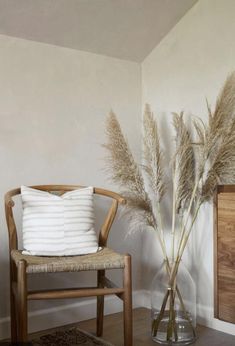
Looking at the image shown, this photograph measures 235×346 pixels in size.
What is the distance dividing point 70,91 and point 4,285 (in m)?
1.15

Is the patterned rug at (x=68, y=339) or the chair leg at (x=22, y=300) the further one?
the patterned rug at (x=68, y=339)

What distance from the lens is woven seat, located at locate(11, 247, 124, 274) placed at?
5.80 feet

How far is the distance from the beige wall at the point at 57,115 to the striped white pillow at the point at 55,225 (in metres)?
0.27

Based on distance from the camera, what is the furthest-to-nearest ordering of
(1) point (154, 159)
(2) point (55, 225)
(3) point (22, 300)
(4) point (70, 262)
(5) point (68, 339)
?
1. (1) point (154, 159)
2. (5) point (68, 339)
3. (2) point (55, 225)
4. (4) point (70, 262)
5. (3) point (22, 300)

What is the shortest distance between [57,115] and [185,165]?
79 centimetres

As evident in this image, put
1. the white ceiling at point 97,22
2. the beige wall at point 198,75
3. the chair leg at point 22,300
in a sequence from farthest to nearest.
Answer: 1. the beige wall at point 198,75
2. the white ceiling at point 97,22
3. the chair leg at point 22,300

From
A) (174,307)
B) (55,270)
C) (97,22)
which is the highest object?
(97,22)

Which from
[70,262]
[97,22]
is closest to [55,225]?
[70,262]

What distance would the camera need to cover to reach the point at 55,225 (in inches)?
80.7

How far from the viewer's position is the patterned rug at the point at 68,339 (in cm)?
212

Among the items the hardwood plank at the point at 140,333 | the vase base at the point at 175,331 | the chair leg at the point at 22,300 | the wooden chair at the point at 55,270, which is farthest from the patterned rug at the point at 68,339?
the chair leg at the point at 22,300

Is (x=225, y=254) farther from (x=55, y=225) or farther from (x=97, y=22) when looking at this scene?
(x=97, y=22)

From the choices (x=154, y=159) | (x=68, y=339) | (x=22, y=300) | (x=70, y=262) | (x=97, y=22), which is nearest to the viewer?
(x=22, y=300)

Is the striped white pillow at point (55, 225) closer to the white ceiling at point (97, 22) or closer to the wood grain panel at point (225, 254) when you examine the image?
the wood grain panel at point (225, 254)
